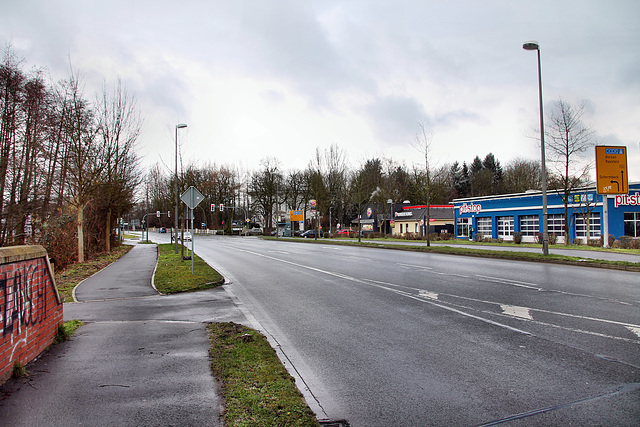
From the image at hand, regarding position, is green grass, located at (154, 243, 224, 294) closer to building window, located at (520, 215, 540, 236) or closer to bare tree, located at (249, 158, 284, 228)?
building window, located at (520, 215, 540, 236)

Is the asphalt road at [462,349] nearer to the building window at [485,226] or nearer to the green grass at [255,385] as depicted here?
the green grass at [255,385]

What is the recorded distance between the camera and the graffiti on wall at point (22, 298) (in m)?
4.41

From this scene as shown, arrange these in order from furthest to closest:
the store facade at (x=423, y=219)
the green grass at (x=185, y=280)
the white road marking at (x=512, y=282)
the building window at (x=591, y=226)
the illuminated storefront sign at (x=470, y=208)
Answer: the store facade at (x=423, y=219) → the illuminated storefront sign at (x=470, y=208) → the building window at (x=591, y=226) → the green grass at (x=185, y=280) → the white road marking at (x=512, y=282)

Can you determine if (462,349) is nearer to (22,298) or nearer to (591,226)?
(22,298)

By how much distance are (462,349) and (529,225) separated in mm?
40161

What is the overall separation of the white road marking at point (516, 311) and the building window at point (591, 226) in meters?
32.5

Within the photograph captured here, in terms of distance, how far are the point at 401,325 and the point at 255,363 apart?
10.1 feet

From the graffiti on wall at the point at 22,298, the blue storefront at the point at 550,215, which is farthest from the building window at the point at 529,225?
the graffiti on wall at the point at 22,298

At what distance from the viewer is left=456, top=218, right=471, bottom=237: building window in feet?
164

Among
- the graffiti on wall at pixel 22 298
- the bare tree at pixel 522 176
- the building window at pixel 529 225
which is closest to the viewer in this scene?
the graffiti on wall at pixel 22 298

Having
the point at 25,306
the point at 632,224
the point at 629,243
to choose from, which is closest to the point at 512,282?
the point at 25,306

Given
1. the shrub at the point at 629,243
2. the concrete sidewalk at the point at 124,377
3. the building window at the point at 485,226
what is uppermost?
the building window at the point at 485,226

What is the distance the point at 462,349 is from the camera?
580cm

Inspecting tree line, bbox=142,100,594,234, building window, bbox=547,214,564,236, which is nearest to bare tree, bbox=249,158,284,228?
tree line, bbox=142,100,594,234
